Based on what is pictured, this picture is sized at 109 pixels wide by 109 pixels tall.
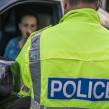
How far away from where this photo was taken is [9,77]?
2.46m

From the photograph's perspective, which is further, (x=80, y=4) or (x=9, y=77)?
(x=9, y=77)

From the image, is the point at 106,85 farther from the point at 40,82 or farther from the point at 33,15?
the point at 33,15

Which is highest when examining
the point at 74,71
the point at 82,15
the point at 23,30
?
the point at 82,15

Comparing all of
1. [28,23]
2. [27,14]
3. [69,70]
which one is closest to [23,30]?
[28,23]

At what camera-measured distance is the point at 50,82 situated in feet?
7.43

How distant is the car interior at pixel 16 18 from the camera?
510 centimetres

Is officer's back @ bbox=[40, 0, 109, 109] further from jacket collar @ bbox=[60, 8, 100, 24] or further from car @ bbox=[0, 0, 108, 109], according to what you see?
car @ bbox=[0, 0, 108, 109]

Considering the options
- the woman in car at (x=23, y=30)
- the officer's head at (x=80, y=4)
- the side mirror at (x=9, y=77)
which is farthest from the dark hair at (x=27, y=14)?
the officer's head at (x=80, y=4)

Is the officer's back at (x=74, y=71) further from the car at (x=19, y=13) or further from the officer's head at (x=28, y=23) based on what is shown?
the officer's head at (x=28, y=23)

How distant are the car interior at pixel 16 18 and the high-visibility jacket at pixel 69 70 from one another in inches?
106

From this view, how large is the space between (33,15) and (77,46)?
10.00 feet

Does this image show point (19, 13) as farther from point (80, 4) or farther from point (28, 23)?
point (80, 4)

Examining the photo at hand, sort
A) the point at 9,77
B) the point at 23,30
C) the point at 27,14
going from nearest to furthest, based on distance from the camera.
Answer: the point at 9,77 < the point at 23,30 < the point at 27,14

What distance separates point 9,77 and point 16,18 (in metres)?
3.05
